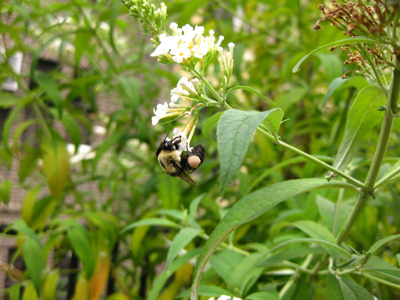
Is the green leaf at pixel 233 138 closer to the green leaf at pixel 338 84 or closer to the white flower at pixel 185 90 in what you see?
the white flower at pixel 185 90

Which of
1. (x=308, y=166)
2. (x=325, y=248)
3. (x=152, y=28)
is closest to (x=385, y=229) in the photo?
(x=308, y=166)

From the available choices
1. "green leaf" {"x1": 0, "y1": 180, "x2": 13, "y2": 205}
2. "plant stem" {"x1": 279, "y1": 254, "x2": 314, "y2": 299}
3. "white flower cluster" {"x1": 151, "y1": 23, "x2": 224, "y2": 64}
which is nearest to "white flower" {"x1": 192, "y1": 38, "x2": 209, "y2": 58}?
"white flower cluster" {"x1": 151, "y1": 23, "x2": 224, "y2": 64}

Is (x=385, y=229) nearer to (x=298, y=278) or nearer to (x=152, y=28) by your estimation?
(x=298, y=278)

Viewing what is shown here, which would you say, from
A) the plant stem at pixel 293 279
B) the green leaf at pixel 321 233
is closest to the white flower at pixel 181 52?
the green leaf at pixel 321 233

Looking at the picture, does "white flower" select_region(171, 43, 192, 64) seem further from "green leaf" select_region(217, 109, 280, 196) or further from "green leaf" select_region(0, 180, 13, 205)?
"green leaf" select_region(0, 180, 13, 205)

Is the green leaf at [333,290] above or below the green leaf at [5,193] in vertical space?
above
